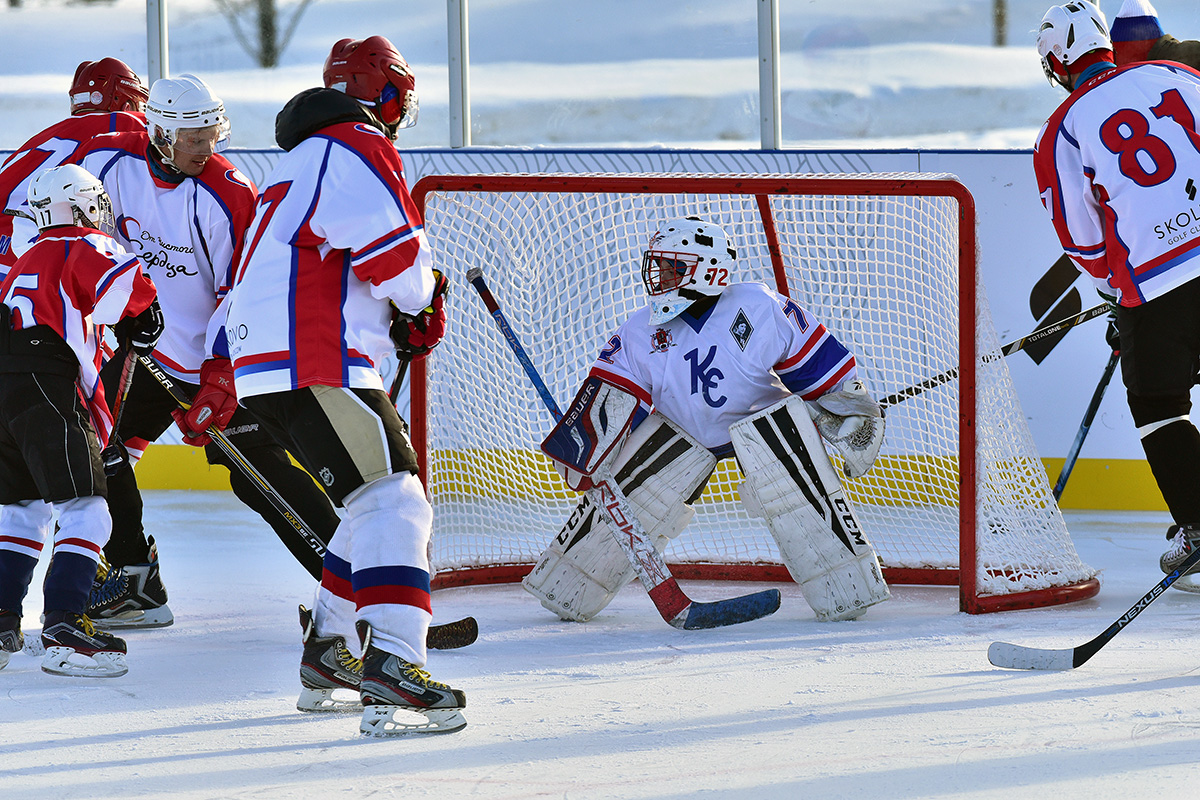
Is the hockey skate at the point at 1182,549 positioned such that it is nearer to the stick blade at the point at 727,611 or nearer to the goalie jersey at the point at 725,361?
the goalie jersey at the point at 725,361

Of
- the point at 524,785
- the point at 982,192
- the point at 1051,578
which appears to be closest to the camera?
the point at 524,785

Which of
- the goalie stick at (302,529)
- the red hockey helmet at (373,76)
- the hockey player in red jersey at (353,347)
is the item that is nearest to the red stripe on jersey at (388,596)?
the hockey player in red jersey at (353,347)

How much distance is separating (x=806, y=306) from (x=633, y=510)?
1378mm

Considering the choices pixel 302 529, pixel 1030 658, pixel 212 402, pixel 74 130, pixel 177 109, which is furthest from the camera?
pixel 74 130

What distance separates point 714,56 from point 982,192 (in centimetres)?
114

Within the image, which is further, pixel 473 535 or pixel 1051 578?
pixel 473 535

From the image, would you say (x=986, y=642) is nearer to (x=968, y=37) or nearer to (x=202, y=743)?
(x=202, y=743)

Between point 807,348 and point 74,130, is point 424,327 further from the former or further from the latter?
point 74,130

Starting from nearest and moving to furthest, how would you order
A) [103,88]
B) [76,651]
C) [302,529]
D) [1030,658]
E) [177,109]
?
[1030,658] → [76,651] → [302,529] → [177,109] → [103,88]

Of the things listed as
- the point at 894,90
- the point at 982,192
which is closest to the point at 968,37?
the point at 894,90

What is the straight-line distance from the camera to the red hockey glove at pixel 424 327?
94.6 inches

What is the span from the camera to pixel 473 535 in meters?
3.81

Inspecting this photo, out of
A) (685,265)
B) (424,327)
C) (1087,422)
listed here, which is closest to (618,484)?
(685,265)

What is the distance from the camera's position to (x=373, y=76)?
2367mm
